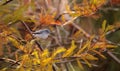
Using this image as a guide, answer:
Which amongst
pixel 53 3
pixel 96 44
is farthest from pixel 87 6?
pixel 53 3

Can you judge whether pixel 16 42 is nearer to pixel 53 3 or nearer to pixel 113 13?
pixel 53 3

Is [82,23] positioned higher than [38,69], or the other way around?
[38,69]

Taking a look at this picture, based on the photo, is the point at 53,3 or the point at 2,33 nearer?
the point at 2,33

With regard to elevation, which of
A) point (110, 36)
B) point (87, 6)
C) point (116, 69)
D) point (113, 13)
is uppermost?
point (87, 6)

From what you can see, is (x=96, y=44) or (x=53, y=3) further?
(x=53, y=3)

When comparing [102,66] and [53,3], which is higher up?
[53,3]

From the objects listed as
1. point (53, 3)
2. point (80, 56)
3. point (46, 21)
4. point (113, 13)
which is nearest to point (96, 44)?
point (80, 56)

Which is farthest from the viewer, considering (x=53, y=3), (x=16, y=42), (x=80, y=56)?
(x=53, y=3)

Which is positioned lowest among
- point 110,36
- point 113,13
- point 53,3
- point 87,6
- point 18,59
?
point 110,36

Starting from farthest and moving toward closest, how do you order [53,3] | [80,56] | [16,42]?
[53,3] → [80,56] → [16,42]

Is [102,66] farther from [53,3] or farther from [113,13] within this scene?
[53,3]
